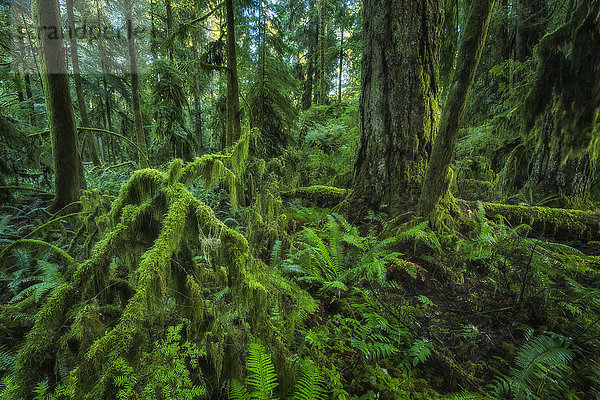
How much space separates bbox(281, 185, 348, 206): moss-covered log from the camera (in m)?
4.79

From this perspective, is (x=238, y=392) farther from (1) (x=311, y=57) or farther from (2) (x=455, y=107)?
(1) (x=311, y=57)

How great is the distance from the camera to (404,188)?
12.5ft

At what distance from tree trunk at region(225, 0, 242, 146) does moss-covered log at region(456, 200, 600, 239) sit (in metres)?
4.42

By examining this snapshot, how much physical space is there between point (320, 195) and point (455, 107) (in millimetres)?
2684

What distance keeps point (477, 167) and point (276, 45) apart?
236 inches

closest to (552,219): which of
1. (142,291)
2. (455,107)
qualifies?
(455,107)

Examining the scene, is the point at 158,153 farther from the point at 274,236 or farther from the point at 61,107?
the point at 274,236

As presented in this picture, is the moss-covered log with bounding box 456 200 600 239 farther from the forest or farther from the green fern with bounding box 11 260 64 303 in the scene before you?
the green fern with bounding box 11 260 64 303

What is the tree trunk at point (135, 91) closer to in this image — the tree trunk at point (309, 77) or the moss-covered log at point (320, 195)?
the moss-covered log at point (320, 195)

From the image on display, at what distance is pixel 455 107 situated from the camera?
9.30 feet

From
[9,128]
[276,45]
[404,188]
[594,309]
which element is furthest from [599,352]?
[9,128]

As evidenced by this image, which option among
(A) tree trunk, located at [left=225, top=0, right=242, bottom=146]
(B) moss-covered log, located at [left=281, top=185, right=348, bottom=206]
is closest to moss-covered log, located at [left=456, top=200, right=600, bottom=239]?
(B) moss-covered log, located at [left=281, top=185, right=348, bottom=206]

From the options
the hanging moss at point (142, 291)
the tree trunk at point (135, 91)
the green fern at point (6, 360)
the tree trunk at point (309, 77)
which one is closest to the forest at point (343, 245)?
the hanging moss at point (142, 291)

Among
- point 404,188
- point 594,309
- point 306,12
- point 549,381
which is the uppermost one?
point 306,12
